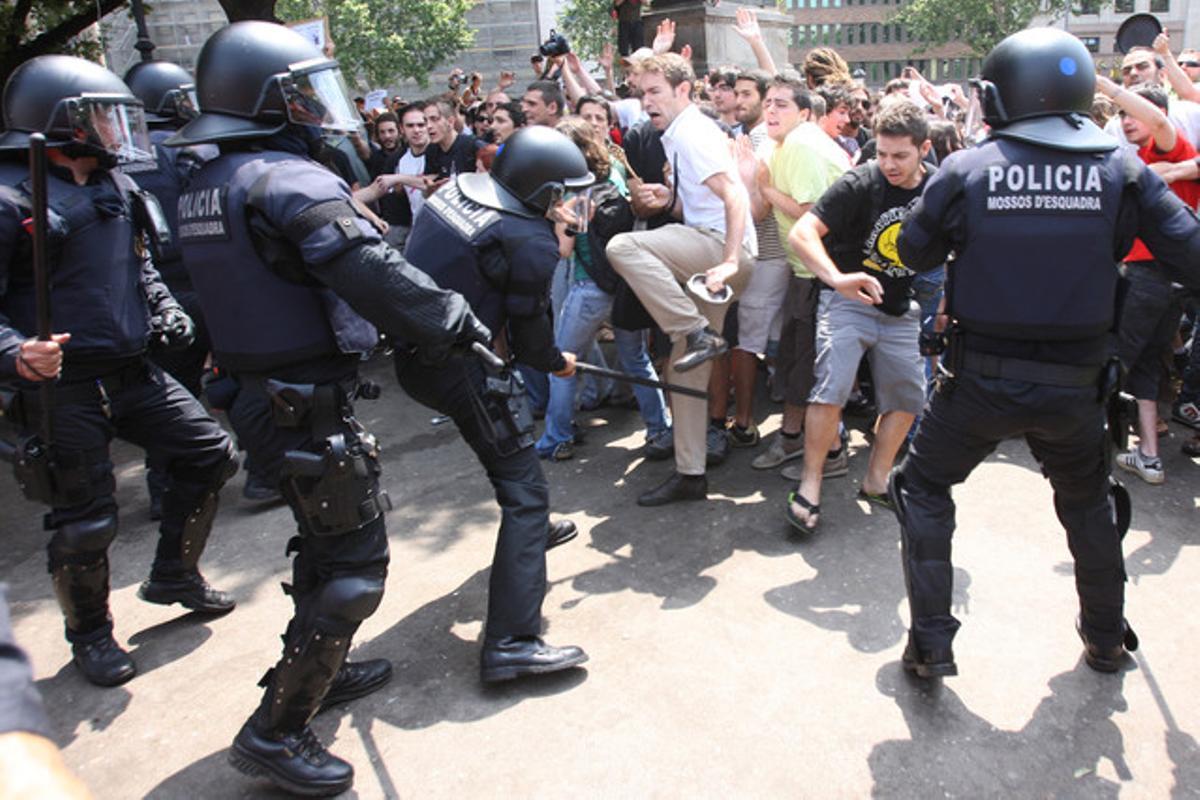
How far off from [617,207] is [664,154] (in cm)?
41

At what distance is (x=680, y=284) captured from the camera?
473 cm

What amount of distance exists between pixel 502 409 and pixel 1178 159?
3996 mm

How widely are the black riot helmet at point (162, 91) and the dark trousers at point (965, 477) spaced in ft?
15.5

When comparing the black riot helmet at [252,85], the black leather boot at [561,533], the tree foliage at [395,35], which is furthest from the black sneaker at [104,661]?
the tree foliage at [395,35]

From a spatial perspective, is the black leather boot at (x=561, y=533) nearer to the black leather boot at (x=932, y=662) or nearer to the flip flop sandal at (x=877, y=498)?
the flip flop sandal at (x=877, y=498)

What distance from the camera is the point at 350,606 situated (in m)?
2.74

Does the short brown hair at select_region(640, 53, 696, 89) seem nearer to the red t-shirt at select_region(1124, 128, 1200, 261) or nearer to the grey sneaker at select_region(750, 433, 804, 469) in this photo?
the grey sneaker at select_region(750, 433, 804, 469)

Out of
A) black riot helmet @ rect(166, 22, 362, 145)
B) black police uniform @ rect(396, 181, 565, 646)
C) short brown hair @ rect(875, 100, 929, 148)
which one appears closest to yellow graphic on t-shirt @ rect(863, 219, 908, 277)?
short brown hair @ rect(875, 100, 929, 148)

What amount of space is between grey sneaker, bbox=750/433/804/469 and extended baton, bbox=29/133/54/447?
3543mm

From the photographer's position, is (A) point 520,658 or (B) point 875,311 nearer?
(A) point 520,658

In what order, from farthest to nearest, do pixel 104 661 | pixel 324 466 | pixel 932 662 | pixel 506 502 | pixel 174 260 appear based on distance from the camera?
pixel 174 260
pixel 104 661
pixel 506 502
pixel 932 662
pixel 324 466

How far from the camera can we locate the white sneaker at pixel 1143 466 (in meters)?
4.71

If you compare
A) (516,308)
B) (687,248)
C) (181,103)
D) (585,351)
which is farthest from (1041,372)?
(181,103)

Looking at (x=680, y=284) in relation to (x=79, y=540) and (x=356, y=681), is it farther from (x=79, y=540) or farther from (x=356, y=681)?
(x=79, y=540)
